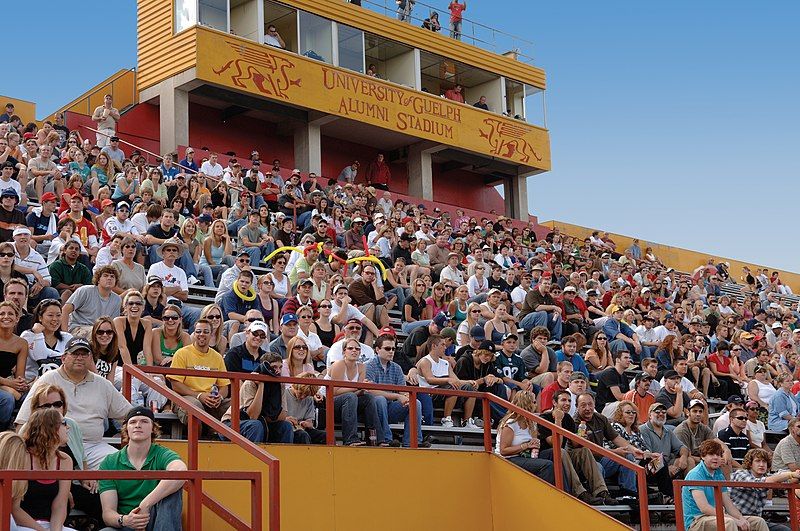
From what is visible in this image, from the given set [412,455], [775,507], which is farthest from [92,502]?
[775,507]

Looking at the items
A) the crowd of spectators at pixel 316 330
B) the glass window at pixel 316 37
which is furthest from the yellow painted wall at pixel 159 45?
the glass window at pixel 316 37

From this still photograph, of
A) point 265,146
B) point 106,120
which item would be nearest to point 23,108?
point 106,120

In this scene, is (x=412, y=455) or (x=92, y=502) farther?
(x=412, y=455)

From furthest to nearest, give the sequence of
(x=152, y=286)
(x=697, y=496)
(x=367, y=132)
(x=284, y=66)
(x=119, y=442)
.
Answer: (x=367, y=132) → (x=284, y=66) → (x=152, y=286) → (x=697, y=496) → (x=119, y=442)

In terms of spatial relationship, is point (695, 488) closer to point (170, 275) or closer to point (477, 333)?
point (477, 333)

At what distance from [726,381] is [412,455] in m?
8.37

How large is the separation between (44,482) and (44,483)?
0.02 metres

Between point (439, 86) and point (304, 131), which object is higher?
point (439, 86)

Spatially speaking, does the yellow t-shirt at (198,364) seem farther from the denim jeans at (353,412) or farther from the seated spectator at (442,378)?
the seated spectator at (442,378)

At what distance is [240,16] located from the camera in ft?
89.5

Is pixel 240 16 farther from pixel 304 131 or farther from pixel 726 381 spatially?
pixel 726 381

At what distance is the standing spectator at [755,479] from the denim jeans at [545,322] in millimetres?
5304

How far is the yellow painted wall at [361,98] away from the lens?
1022 inches

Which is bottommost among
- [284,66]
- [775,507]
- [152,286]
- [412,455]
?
[775,507]
